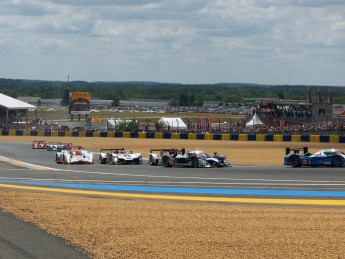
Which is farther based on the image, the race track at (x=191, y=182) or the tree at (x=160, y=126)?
the tree at (x=160, y=126)

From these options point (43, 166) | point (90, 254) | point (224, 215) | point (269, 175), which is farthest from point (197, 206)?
point (43, 166)

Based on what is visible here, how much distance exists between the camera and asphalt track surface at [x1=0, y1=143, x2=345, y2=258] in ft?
41.5

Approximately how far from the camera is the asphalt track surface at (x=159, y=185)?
12.7m

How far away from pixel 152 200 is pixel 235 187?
439cm

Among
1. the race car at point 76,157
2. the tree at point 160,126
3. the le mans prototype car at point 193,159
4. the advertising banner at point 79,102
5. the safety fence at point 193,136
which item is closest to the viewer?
the le mans prototype car at point 193,159

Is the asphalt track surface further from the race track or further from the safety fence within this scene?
the safety fence

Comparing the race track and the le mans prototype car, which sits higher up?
the le mans prototype car

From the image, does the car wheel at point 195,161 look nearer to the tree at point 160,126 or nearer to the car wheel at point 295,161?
the car wheel at point 295,161

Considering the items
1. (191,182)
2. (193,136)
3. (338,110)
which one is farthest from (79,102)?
(191,182)

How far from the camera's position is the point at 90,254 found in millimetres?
11391

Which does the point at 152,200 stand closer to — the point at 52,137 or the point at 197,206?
the point at 197,206

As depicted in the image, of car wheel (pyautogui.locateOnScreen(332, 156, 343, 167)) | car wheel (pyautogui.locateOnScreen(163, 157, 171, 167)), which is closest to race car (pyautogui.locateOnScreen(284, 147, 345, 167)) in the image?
car wheel (pyautogui.locateOnScreen(332, 156, 343, 167))

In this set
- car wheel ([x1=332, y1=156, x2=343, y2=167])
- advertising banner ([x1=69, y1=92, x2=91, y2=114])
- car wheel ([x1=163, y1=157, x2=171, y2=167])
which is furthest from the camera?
advertising banner ([x1=69, y1=92, x2=91, y2=114])

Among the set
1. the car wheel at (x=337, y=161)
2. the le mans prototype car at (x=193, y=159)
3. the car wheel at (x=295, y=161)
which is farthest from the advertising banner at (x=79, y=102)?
the car wheel at (x=337, y=161)
